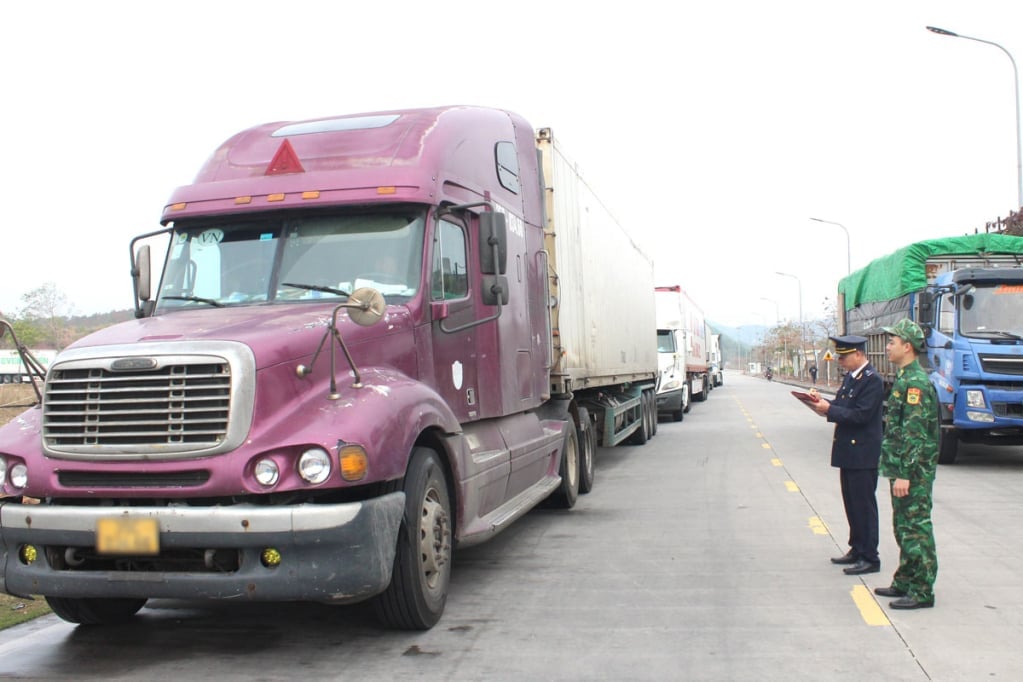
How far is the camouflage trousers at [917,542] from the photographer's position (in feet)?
20.0

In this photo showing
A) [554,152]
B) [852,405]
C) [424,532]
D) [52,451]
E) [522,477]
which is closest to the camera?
[52,451]

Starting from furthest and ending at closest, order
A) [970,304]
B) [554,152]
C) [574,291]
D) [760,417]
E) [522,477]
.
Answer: [760,417] < [970,304] < [574,291] < [554,152] < [522,477]

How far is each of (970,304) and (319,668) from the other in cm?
1143

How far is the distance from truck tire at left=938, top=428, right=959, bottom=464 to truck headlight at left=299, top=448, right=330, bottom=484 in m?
11.6

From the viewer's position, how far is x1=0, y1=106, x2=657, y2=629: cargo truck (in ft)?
16.1

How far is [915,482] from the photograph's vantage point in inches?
243

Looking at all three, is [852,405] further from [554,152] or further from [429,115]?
[554,152]

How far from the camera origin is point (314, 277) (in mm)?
6316

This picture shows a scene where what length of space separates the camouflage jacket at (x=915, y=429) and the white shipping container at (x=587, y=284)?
4337 mm

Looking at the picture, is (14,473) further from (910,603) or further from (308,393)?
(910,603)

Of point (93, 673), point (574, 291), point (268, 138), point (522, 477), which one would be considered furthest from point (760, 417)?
point (93, 673)

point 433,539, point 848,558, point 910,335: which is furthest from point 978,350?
point 433,539

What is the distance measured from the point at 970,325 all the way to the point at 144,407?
11943 mm

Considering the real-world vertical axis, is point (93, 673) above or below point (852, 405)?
below
